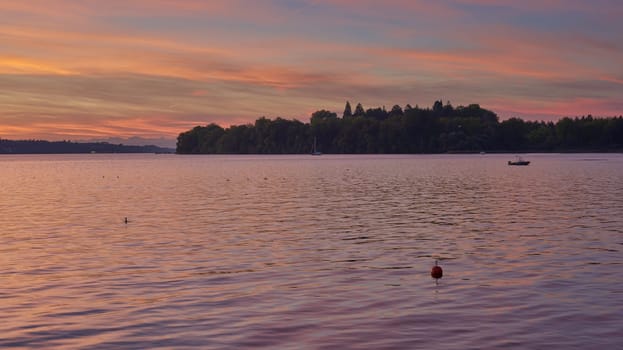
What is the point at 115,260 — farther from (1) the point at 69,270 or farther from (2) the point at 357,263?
(2) the point at 357,263

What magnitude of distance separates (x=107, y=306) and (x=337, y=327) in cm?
732

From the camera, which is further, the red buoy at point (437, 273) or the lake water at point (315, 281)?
the red buoy at point (437, 273)

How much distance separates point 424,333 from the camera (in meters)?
18.3

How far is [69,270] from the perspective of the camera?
1099 inches

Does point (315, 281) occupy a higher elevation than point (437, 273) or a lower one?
lower

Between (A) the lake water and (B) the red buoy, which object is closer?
(A) the lake water

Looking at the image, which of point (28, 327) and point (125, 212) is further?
point (125, 212)

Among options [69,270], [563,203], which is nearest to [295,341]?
[69,270]

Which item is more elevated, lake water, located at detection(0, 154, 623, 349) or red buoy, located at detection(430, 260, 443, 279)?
red buoy, located at detection(430, 260, 443, 279)

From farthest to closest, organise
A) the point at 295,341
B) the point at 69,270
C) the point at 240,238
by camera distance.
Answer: the point at 240,238, the point at 69,270, the point at 295,341

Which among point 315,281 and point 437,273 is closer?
point 437,273

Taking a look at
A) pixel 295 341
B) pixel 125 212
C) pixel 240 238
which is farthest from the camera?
pixel 125 212

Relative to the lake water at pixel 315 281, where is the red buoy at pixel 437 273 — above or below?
above

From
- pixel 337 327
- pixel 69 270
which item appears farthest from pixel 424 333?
pixel 69 270
